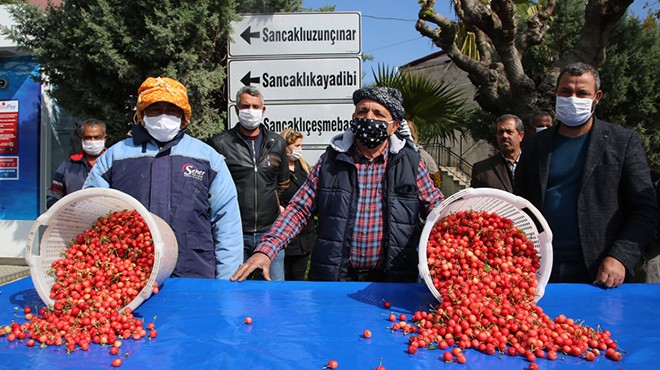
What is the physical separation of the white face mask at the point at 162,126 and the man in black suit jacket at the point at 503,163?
2402 millimetres

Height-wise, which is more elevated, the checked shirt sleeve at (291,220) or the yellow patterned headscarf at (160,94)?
the yellow patterned headscarf at (160,94)

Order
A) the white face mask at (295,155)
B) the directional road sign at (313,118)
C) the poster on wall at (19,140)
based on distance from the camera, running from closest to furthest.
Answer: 1. the white face mask at (295,155)
2. the directional road sign at (313,118)
3. the poster on wall at (19,140)

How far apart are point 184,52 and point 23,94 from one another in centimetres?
391

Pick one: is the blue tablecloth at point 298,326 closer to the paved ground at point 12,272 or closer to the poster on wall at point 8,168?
the paved ground at point 12,272

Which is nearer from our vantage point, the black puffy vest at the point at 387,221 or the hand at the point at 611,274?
the hand at the point at 611,274

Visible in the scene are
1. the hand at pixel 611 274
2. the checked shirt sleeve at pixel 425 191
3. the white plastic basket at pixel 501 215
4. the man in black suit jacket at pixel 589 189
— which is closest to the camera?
the white plastic basket at pixel 501 215

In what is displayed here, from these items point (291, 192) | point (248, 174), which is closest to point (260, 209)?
point (248, 174)

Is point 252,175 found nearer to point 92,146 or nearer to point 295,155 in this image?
point 295,155

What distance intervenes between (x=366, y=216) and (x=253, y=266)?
64 cm

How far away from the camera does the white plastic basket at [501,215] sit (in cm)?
192

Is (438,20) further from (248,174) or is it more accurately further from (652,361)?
(652,361)

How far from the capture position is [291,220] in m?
2.61

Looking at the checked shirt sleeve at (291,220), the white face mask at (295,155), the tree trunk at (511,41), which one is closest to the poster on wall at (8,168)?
the white face mask at (295,155)

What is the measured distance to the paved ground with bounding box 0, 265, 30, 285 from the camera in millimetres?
7117
